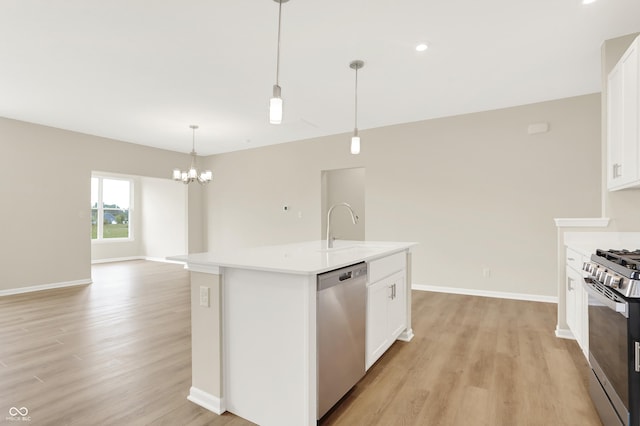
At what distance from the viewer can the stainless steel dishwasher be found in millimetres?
1778

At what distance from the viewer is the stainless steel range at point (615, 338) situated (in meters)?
1.42

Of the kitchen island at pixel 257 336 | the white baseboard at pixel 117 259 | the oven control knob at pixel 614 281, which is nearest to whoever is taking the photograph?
the oven control knob at pixel 614 281

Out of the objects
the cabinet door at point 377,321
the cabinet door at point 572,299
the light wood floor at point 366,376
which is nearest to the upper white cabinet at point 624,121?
the cabinet door at point 572,299

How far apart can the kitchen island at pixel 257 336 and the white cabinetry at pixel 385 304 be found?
33cm

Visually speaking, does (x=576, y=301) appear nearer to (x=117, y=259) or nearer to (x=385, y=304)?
(x=385, y=304)

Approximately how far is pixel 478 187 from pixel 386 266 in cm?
288

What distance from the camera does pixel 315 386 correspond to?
5.62 feet

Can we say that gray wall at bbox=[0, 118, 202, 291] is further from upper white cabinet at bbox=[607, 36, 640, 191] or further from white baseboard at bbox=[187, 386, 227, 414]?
upper white cabinet at bbox=[607, 36, 640, 191]

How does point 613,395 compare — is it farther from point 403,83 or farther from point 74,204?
point 74,204

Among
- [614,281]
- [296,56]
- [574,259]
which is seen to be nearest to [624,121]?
[574,259]

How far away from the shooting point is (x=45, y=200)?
5.29m

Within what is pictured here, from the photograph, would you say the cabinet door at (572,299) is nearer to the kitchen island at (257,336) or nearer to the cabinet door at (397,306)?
the cabinet door at (397,306)

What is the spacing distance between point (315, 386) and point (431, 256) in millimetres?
3798

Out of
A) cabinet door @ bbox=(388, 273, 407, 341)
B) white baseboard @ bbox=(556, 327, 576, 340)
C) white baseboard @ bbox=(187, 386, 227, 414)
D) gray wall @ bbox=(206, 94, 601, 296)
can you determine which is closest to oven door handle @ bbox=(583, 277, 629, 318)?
cabinet door @ bbox=(388, 273, 407, 341)
